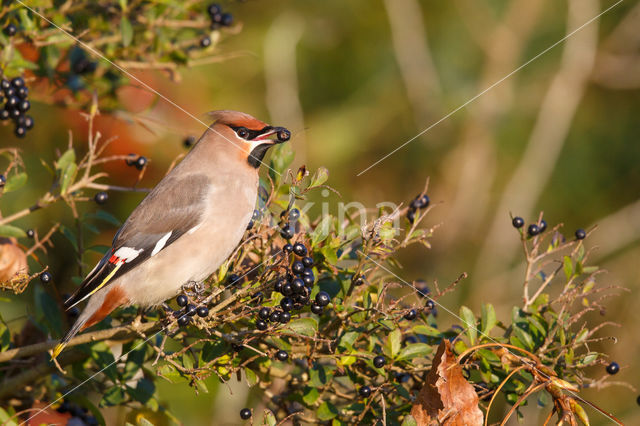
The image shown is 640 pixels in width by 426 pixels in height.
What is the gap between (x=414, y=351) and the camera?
255cm

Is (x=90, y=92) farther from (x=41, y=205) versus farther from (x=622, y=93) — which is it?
(x=622, y=93)

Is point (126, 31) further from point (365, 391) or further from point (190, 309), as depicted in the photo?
point (365, 391)

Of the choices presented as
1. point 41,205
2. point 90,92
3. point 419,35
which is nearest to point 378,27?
point 419,35

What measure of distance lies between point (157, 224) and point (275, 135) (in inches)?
25.5

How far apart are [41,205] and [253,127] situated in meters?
0.99

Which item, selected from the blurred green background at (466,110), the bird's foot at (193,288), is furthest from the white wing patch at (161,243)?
the blurred green background at (466,110)

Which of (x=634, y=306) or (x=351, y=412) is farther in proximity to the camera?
(x=634, y=306)

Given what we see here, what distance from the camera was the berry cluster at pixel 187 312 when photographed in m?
2.44

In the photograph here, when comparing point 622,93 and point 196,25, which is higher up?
point 196,25

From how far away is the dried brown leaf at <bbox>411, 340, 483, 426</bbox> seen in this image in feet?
7.39

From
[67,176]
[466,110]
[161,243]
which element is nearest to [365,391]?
[161,243]

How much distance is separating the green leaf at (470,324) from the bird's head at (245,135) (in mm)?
1199

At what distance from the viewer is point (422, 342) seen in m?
2.71

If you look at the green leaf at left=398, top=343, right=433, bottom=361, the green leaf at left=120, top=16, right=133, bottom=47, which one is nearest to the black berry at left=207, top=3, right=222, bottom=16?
the green leaf at left=120, top=16, right=133, bottom=47
